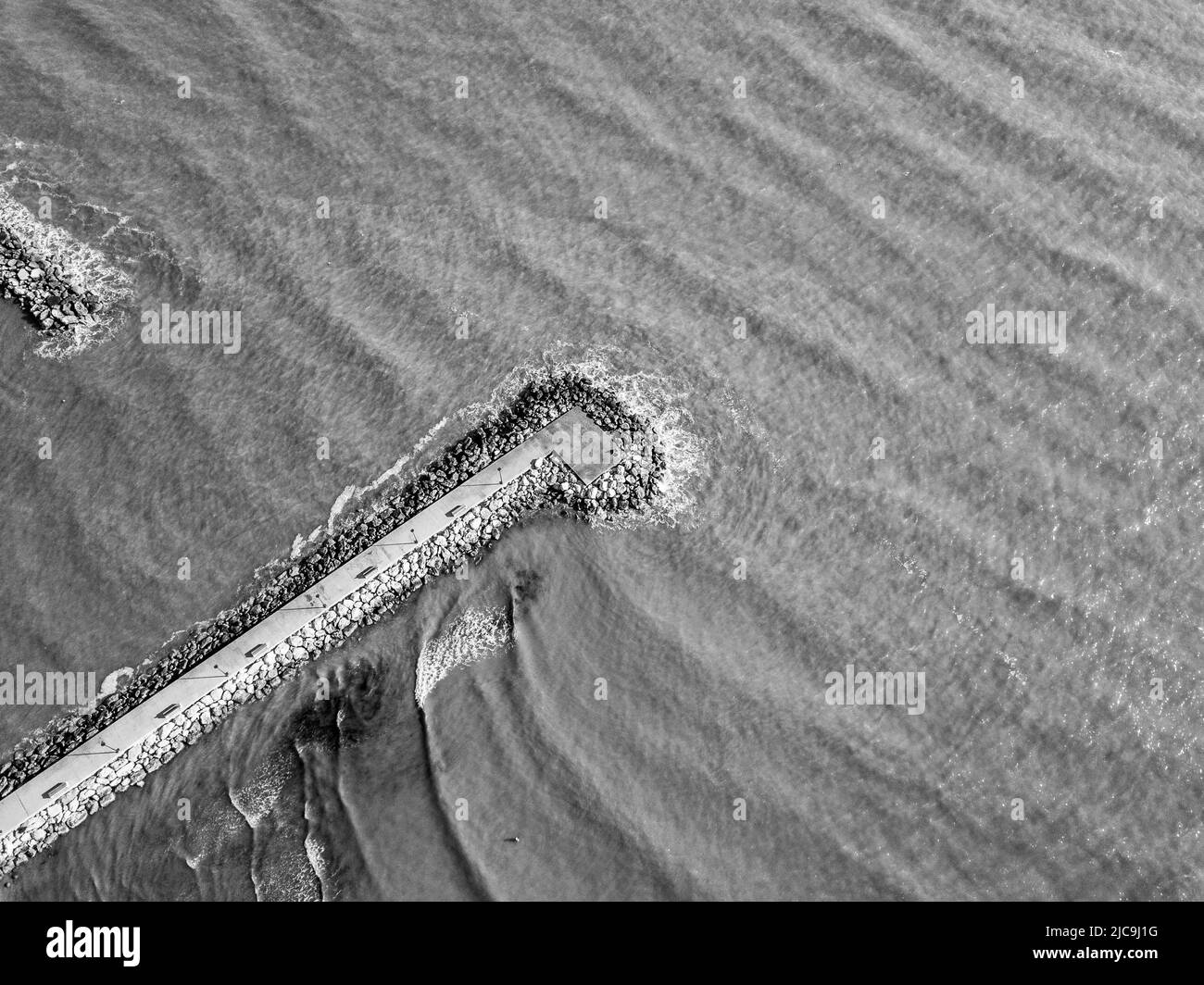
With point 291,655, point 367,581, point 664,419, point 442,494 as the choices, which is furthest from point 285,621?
point 664,419

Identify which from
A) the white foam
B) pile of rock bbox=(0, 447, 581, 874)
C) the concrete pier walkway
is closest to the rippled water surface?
the white foam

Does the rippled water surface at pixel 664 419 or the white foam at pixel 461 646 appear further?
the white foam at pixel 461 646

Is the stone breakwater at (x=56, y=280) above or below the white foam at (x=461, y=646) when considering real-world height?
above

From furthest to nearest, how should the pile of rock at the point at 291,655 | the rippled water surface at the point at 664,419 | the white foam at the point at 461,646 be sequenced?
the white foam at the point at 461,646, the pile of rock at the point at 291,655, the rippled water surface at the point at 664,419

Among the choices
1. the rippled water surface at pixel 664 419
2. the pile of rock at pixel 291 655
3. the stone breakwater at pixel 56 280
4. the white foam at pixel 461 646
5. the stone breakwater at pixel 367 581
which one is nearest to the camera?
the rippled water surface at pixel 664 419

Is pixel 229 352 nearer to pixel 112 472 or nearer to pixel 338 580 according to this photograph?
pixel 112 472

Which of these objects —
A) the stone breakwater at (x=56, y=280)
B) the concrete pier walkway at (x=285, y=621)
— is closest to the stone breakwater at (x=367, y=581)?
the concrete pier walkway at (x=285, y=621)

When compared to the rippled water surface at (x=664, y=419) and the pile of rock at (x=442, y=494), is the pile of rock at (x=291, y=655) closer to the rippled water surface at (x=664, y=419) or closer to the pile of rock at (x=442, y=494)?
the pile of rock at (x=442, y=494)
